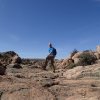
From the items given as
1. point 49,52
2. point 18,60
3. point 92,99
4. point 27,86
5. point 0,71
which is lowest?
point 92,99

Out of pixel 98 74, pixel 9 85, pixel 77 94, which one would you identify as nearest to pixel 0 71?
pixel 9 85

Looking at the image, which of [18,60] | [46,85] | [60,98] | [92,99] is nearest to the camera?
[92,99]

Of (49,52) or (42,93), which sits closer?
(42,93)

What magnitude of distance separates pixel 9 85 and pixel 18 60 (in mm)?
26900

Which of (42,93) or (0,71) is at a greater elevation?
(0,71)

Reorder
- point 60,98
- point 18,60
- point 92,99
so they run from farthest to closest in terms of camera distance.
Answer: point 18,60, point 60,98, point 92,99

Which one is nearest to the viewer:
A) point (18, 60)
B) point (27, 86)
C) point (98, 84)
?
point (27, 86)

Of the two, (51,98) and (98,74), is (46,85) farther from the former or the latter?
(98,74)

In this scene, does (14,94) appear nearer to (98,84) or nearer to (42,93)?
(42,93)

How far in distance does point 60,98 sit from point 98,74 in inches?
183

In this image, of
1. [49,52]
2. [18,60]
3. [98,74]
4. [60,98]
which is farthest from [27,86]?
[18,60]

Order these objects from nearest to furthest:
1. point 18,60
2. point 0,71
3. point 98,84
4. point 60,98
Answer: point 60,98 < point 98,84 < point 0,71 < point 18,60

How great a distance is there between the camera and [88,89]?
752 centimetres

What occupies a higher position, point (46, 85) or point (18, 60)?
point (18, 60)
